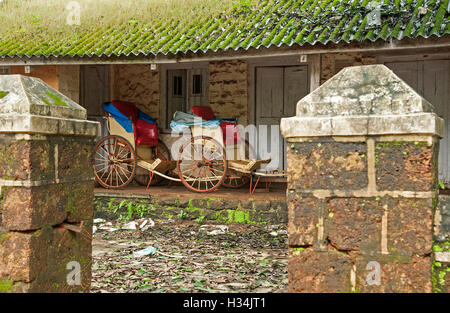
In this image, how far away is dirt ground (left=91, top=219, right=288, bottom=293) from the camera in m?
4.39

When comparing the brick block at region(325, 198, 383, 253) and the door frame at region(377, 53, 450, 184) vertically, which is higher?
the door frame at region(377, 53, 450, 184)

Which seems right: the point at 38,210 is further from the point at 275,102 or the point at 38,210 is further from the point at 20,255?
the point at 275,102

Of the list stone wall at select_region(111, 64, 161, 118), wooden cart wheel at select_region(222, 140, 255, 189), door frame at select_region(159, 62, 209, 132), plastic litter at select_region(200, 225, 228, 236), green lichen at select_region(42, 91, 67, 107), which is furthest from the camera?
stone wall at select_region(111, 64, 161, 118)

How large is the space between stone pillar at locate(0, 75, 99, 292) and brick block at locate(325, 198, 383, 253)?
5.38 ft

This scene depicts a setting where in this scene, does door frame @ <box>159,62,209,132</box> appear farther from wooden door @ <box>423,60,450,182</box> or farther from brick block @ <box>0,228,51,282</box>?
brick block @ <box>0,228,51,282</box>

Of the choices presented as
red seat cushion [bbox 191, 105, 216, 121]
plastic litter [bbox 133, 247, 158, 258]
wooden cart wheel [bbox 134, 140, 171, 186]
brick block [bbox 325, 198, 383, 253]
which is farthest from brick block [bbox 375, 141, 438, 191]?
wooden cart wheel [bbox 134, 140, 171, 186]

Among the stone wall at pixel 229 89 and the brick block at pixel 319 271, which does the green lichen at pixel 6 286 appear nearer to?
the brick block at pixel 319 271

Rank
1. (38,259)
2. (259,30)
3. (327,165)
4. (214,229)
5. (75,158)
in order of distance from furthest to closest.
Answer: (259,30), (214,229), (75,158), (38,259), (327,165)

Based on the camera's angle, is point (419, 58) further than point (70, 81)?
No

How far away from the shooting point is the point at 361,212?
2471 millimetres

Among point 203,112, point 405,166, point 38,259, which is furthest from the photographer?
point 203,112

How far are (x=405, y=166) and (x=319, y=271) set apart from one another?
71 cm

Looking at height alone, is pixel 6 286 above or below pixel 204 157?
below

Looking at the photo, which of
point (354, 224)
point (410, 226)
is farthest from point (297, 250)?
point (410, 226)
